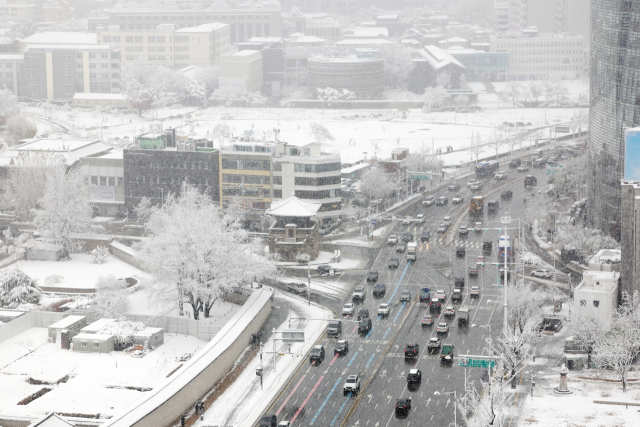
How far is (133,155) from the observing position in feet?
516

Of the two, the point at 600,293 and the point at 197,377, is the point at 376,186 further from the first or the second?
the point at 197,377

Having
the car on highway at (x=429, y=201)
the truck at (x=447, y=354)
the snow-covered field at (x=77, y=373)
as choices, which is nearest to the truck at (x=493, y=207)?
the car on highway at (x=429, y=201)

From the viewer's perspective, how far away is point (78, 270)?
447 feet

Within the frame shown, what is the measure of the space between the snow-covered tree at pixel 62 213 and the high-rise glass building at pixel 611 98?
230ft

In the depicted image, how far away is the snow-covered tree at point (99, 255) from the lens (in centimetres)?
13912

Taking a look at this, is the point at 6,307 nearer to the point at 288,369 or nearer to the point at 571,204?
the point at 288,369

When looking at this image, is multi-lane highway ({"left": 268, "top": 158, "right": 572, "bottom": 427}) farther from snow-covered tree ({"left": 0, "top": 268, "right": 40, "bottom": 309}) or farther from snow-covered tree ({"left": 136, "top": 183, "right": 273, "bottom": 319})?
snow-covered tree ({"left": 0, "top": 268, "right": 40, "bottom": 309})

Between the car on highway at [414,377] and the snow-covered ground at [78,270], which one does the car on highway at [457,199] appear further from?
the car on highway at [414,377]

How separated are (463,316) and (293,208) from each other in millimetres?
37396

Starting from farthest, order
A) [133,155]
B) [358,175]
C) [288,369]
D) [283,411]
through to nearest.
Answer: [358,175] → [133,155] → [288,369] → [283,411]

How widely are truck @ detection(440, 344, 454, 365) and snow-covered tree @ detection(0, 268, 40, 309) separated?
49.5 meters

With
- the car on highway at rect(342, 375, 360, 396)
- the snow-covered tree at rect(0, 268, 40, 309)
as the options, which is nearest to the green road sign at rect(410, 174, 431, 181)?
the snow-covered tree at rect(0, 268, 40, 309)

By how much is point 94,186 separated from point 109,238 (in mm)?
21218

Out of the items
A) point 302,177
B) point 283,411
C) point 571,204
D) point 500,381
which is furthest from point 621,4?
point 283,411
